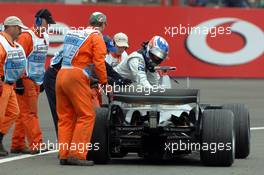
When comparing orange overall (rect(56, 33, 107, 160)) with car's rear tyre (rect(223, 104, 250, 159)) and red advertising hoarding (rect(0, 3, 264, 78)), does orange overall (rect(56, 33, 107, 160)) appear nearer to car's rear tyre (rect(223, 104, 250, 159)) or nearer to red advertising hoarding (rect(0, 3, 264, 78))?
car's rear tyre (rect(223, 104, 250, 159))

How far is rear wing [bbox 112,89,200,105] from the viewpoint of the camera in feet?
40.7

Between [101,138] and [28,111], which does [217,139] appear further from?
[28,111]

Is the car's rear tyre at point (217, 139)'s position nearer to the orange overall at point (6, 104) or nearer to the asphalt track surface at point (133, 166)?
the asphalt track surface at point (133, 166)

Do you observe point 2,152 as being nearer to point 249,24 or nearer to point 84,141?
point 84,141

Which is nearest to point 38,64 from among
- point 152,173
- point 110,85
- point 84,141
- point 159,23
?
point 110,85

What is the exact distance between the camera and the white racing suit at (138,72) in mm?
12875

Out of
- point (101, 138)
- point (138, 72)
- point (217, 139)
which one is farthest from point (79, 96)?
point (217, 139)

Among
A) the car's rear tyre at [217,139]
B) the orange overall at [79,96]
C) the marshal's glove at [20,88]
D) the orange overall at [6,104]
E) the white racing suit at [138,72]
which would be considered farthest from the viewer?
the marshal's glove at [20,88]

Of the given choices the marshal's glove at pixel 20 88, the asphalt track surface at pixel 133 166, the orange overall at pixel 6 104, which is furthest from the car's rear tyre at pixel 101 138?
the marshal's glove at pixel 20 88

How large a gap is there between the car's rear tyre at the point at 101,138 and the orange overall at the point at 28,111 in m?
1.64

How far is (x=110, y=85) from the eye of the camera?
13.4m

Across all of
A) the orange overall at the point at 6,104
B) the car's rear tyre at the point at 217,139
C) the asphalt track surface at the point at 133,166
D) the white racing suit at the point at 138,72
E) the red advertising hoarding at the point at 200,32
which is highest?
the red advertising hoarding at the point at 200,32

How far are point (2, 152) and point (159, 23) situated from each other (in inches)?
497

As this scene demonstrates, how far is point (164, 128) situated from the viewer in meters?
12.1
